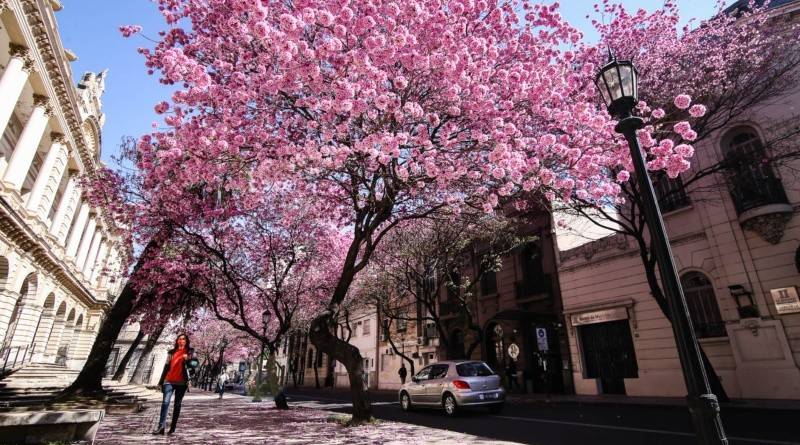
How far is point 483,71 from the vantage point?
795cm

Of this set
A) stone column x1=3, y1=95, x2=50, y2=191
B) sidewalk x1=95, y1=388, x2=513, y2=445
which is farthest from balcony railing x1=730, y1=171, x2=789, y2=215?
stone column x1=3, y1=95, x2=50, y2=191

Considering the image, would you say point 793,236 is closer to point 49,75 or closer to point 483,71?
point 483,71

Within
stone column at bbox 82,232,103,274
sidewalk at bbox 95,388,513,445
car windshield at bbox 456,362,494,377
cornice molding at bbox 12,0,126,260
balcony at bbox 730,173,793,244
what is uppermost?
cornice molding at bbox 12,0,126,260

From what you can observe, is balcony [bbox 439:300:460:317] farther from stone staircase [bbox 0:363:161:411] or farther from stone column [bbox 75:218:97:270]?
stone column [bbox 75:218:97:270]

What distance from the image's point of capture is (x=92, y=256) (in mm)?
36281

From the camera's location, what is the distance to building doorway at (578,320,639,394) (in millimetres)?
16406

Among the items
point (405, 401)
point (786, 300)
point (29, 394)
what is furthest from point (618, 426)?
point (29, 394)

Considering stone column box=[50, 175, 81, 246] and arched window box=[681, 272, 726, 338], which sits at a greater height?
stone column box=[50, 175, 81, 246]

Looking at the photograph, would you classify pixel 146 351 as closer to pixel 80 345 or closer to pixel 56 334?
pixel 56 334

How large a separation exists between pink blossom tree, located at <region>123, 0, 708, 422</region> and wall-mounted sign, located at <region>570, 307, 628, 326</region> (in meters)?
9.35

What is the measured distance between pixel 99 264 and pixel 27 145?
23735 millimetres

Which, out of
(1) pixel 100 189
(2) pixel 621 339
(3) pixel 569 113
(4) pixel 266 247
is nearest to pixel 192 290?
(4) pixel 266 247

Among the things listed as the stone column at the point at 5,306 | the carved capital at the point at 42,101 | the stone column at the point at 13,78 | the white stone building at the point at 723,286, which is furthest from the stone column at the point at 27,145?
the white stone building at the point at 723,286

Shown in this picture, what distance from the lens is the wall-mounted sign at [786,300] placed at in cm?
1214
